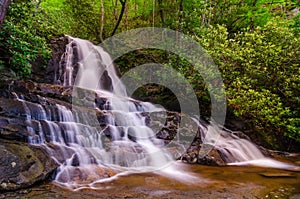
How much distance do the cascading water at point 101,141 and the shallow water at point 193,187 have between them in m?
0.37

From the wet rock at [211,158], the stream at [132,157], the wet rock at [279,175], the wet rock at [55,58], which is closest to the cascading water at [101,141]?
the stream at [132,157]

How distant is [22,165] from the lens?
4.06 meters

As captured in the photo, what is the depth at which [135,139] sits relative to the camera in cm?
693

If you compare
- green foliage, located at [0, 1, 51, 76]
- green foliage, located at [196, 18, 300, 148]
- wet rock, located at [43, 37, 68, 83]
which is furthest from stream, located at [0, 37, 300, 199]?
wet rock, located at [43, 37, 68, 83]

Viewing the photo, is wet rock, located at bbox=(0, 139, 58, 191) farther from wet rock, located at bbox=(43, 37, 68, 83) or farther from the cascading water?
wet rock, located at bbox=(43, 37, 68, 83)

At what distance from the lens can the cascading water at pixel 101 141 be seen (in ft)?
16.5

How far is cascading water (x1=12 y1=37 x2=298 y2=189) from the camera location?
5.02 meters

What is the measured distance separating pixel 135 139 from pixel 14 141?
10.5ft

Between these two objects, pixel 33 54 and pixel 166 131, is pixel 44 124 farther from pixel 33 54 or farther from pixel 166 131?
pixel 166 131

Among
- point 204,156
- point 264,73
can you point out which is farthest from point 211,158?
point 264,73

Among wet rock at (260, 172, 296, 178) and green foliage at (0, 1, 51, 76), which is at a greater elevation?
green foliage at (0, 1, 51, 76)

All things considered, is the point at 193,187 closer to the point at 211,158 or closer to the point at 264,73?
the point at 211,158

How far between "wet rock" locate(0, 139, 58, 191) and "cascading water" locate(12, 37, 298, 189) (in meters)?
0.30

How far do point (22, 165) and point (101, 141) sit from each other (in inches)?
92.1
